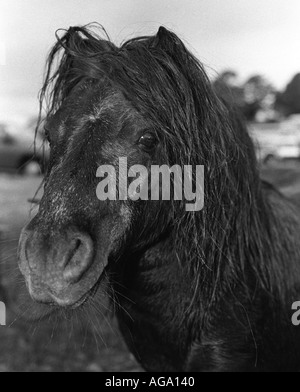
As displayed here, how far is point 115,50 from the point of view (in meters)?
2.07

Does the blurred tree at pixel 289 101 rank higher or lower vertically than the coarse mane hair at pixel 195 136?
higher

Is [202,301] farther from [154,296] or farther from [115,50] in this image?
[115,50]

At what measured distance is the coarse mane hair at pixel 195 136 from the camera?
6.33 ft

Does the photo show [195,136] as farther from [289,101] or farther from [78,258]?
[289,101]

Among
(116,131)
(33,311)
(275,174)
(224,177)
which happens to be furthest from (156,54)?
(275,174)

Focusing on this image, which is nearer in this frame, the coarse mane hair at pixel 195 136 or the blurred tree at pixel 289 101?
the coarse mane hair at pixel 195 136

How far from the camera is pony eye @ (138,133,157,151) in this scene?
186cm

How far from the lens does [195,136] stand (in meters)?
1.96

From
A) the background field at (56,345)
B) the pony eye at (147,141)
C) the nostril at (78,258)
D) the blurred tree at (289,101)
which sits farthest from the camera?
the blurred tree at (289,101)

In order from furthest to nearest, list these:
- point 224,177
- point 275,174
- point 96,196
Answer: point 275,174 < point 224,177 < point 96,196

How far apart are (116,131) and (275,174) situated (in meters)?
2.35

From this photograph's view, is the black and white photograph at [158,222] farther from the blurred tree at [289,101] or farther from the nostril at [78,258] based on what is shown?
the blurred tree at [289,101]

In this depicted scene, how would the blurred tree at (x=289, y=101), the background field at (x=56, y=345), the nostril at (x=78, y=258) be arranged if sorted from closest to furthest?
the nostril at (x=78, y=258) < the background field at (x=56, y=345) < the blurred tree at (x=289, y=101)

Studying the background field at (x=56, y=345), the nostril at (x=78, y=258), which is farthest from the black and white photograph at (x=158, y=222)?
the background field at (x=56, y=345)
